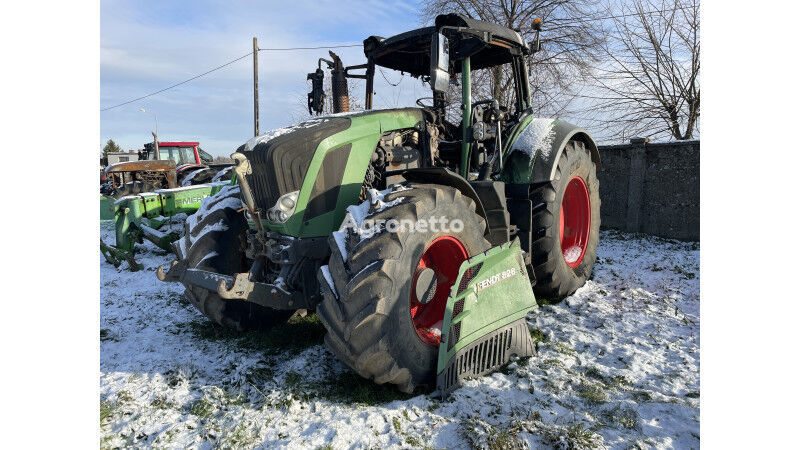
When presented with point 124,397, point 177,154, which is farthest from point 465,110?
point 177,154

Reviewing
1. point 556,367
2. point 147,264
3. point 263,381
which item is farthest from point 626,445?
point 147,264

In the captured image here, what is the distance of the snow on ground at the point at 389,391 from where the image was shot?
7.81ft

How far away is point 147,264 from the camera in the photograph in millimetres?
6504

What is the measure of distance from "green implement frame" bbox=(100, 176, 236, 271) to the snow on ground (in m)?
2.29

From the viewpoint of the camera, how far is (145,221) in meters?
6.77

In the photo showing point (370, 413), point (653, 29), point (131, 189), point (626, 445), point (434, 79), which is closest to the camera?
point (626, 445)

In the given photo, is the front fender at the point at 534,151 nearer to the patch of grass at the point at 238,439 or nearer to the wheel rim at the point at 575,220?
the wheel rim at the point at 575,220

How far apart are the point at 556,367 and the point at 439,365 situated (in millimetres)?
901

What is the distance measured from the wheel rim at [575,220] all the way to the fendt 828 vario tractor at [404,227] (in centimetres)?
46

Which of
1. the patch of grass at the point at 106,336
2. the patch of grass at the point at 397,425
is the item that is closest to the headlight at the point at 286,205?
the patch of grass at the point at 397,425

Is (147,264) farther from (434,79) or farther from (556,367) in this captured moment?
(556,367)

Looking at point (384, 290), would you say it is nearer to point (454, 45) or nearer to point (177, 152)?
point (454, 45)

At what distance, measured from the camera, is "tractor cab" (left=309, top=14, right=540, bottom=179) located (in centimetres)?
388

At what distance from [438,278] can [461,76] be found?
6.12 feet
